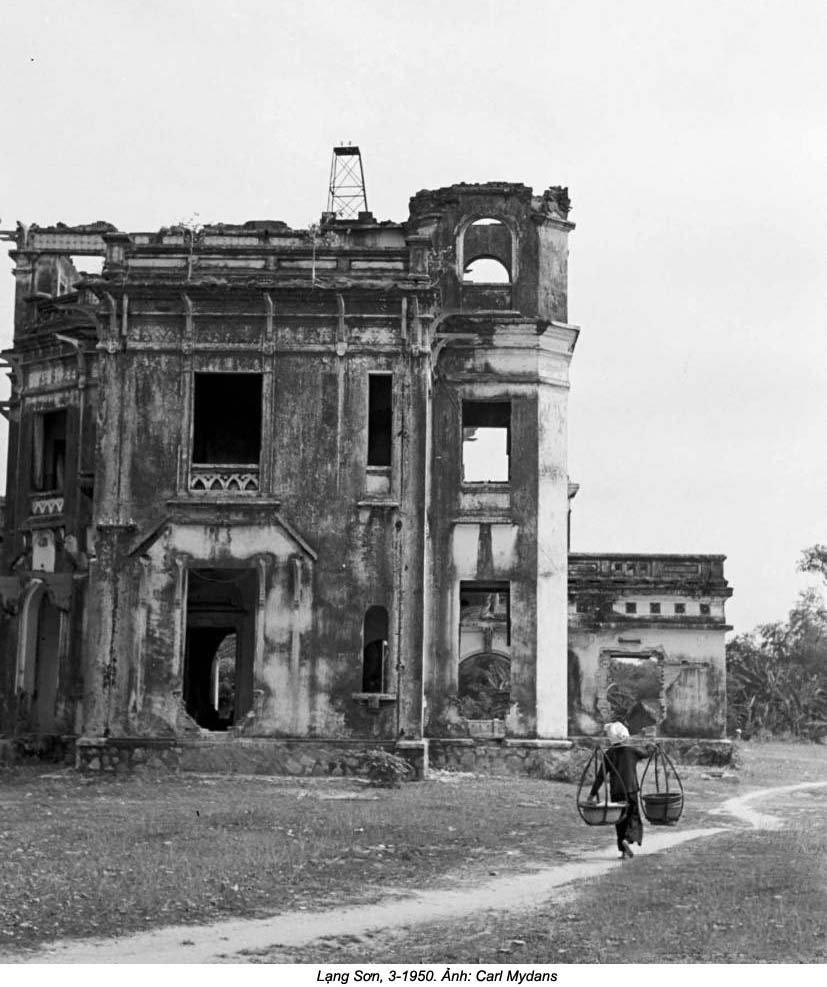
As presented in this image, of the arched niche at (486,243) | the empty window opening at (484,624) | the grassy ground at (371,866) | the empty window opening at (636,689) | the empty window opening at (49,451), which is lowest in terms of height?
the grassy ground at (371,866)

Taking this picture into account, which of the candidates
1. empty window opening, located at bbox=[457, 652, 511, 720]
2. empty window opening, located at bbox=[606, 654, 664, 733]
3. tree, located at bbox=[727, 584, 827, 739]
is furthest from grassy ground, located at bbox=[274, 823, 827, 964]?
tree, located at bbox=[727, 584, 827, 739]

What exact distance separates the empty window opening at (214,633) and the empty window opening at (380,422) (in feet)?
11.4

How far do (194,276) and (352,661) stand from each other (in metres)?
7.58

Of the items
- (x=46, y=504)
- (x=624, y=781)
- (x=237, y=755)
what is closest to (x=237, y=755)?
(x=237, y=755)

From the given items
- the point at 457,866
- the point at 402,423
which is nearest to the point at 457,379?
the point at 402,423

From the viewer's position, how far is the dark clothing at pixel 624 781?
16875mm

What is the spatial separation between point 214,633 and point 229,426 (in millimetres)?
6657

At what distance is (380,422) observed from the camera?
1261 inches

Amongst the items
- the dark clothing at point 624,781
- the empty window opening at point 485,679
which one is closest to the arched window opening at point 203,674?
the empty window opening at point 485,679

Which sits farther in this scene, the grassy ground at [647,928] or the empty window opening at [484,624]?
the empty window opening at [484,624]

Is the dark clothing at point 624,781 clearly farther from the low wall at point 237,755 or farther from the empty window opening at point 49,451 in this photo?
the empty window opening at point 49,451

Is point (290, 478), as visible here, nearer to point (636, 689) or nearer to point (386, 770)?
point (386, 770)

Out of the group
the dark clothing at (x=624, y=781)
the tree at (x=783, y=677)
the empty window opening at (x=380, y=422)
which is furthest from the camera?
the tree at (x=783, y=677)

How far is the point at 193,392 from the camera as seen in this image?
2822 cm
